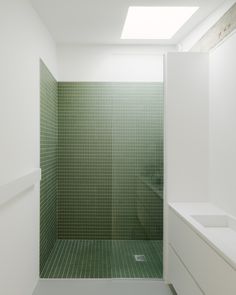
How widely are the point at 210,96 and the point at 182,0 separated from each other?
0.92 m

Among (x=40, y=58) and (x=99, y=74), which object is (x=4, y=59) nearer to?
(x=40, y=58)

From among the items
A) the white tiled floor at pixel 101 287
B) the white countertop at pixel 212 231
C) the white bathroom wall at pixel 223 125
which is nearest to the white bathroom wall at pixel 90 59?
the white bathroom wall at pixel 223 125

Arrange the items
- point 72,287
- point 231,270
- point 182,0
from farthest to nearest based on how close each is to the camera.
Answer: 1. point 72,287
2. point 182,0
3. point 231,270

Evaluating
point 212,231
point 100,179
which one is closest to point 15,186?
point 212,231

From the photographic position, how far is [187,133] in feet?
10.6

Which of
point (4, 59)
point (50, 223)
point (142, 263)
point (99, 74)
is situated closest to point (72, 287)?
point (142, 263)

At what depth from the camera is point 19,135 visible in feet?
8.36

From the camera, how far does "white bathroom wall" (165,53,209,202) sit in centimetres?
321

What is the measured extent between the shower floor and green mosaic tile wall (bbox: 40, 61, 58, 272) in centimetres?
18

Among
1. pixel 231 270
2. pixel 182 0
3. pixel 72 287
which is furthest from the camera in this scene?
pixel 72 287

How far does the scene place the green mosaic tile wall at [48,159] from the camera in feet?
11.4

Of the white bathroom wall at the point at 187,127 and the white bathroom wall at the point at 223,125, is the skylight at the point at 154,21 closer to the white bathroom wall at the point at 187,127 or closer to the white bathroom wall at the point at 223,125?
the white bathroom wall at the point at 187,127

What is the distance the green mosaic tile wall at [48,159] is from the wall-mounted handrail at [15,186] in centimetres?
66

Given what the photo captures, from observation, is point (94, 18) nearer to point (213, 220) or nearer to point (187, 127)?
point (187, 127)
